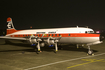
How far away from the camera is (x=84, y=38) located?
1802cm

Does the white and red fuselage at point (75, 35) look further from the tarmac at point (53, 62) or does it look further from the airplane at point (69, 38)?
the tarmac at point (53, 62)

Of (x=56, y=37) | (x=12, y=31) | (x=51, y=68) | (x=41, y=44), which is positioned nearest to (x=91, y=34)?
(x=56, y=37)

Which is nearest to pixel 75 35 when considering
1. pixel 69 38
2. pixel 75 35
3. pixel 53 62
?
pixel 75 35

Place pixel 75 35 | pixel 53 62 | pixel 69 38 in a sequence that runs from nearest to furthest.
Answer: pixel 53 62 → pixel 75 35 → pixel 69 38

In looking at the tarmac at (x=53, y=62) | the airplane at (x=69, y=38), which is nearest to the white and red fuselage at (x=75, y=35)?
the airplane at (x=69, y=38)


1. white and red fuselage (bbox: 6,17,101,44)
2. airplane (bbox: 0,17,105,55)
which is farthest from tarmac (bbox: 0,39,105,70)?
white and red fuselage (bbox: 6,17,101,44)

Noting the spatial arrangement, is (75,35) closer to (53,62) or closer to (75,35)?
(75,35)

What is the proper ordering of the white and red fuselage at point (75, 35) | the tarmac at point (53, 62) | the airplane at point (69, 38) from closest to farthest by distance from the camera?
1. the tarmac at point (53, 62)
2. the airplane at point (69, 38)
3. the white and red fuselage at point (75, 35)

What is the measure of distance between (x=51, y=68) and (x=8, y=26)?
21.3 meters

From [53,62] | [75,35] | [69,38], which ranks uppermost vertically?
[75,35]

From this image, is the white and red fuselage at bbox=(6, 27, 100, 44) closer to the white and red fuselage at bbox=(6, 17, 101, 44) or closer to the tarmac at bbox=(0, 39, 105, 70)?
the white and red fuselage at bbox=(6, 17, 101, 44)

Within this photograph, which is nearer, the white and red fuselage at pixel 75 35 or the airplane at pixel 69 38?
the airplane at pixel 69 38

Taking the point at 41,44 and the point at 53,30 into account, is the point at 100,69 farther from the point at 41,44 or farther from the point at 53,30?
the point at 53,30

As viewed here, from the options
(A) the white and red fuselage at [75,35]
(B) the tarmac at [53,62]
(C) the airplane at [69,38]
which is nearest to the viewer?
(B) the tarmac at [53,62]
